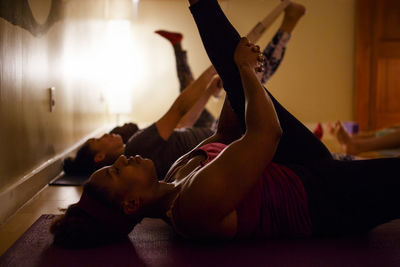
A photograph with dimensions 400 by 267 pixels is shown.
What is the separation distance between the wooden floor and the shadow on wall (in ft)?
2.39

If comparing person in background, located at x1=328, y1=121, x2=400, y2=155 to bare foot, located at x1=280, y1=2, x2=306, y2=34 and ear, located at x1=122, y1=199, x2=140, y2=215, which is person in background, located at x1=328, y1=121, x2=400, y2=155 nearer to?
bare foot, located at x1=280, y1=2, x2=306, y2=34

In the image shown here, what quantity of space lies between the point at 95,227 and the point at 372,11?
4.44m

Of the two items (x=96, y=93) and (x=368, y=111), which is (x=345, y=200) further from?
(x=368, y=111)

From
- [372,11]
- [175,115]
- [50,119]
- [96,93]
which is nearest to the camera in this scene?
[175,115]

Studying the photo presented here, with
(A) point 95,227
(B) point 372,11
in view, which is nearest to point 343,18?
(B) point 372,11

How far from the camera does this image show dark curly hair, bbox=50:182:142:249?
1342 millimetres

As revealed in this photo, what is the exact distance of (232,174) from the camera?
1.21 meters

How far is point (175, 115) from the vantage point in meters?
2.38

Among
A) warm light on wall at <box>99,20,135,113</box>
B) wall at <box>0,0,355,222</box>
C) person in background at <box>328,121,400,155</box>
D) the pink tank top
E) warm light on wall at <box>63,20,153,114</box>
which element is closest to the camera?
the pink tank top

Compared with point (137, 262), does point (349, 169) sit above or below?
above

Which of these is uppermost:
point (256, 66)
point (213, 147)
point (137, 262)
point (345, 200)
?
point (256, 66)

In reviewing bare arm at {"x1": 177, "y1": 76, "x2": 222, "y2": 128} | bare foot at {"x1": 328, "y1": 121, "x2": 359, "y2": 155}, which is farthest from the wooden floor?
bare foot at {"x1": 328, "y1": 121, "x2": 359, "y2": 155}

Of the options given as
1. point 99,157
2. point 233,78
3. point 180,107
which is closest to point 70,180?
point 99,157

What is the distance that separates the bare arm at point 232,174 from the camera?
3.96ft
